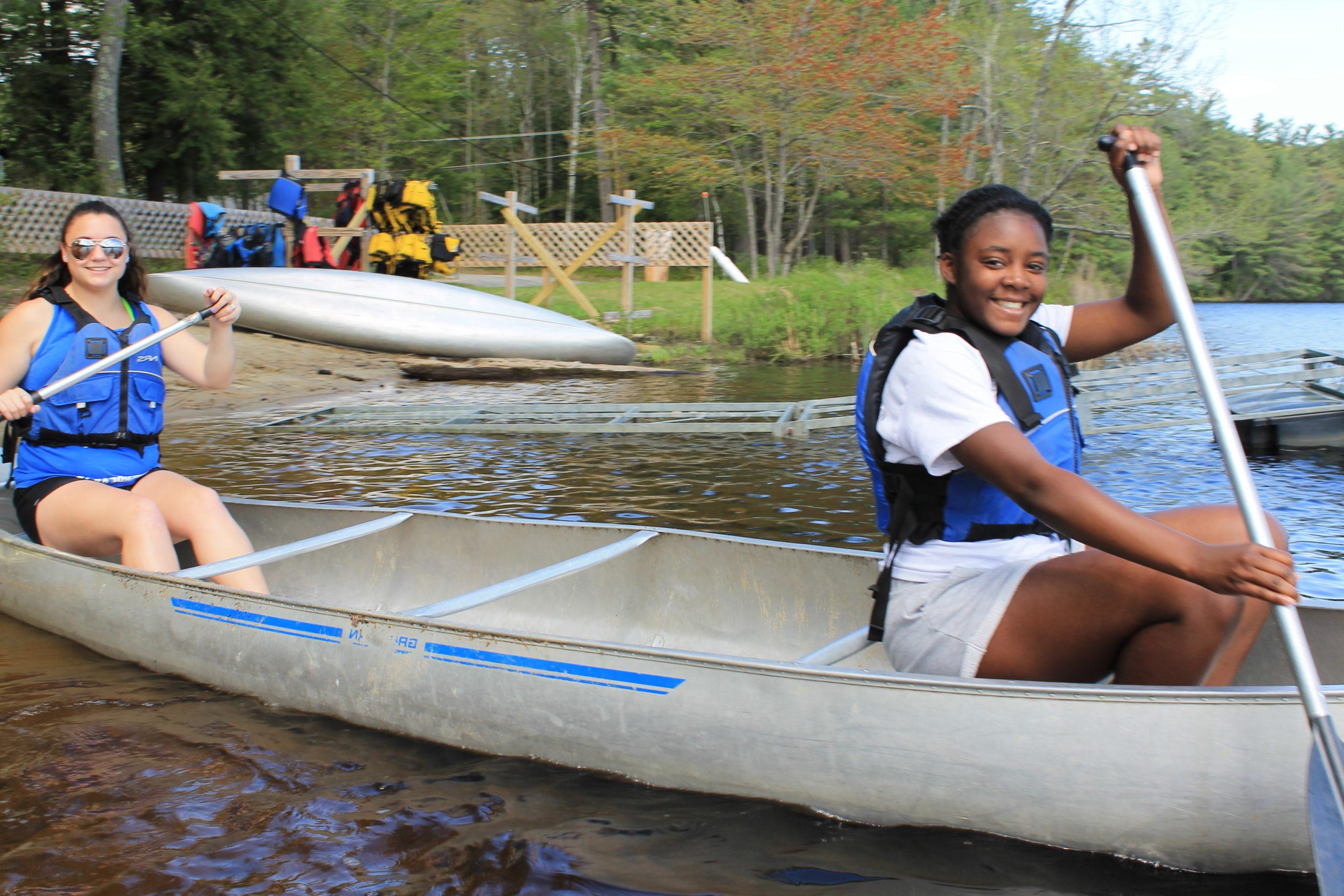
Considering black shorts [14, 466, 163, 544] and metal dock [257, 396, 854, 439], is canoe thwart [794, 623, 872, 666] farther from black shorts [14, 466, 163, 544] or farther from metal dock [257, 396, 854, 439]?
metal dock [257, 396, 854, 439]

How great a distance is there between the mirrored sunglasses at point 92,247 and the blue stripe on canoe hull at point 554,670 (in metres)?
1.83

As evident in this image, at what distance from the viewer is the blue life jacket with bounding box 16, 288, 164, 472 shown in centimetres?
369

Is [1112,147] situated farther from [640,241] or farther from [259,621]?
[640,241]

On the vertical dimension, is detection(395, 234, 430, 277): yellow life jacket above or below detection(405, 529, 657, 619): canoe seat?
above

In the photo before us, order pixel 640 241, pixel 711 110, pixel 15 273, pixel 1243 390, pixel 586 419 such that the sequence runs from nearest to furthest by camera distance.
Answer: pixel 1243 390 → pixel 586 419 → pixel 15 273 → pixel 640 241 → pixel 711 110

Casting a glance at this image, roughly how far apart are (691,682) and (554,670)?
0.41m

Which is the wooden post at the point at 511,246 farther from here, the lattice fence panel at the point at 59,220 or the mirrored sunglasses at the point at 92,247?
the mirrored sunglasses at the point at 92,247

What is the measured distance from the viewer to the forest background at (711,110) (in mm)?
17703

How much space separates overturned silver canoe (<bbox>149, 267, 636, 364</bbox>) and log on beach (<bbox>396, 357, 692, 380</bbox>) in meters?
0.10

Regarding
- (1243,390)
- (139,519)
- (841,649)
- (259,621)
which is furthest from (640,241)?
(841,649)

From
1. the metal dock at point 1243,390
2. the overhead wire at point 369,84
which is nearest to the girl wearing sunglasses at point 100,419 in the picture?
the metal dock at point 1243,390

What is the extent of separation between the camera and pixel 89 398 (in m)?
3.70

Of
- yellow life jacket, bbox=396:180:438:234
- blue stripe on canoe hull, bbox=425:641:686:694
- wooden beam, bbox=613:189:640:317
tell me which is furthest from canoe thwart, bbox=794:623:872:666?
wooden beam, bbox=613:189:640:317

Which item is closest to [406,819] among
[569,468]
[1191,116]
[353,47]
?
[569,468]
